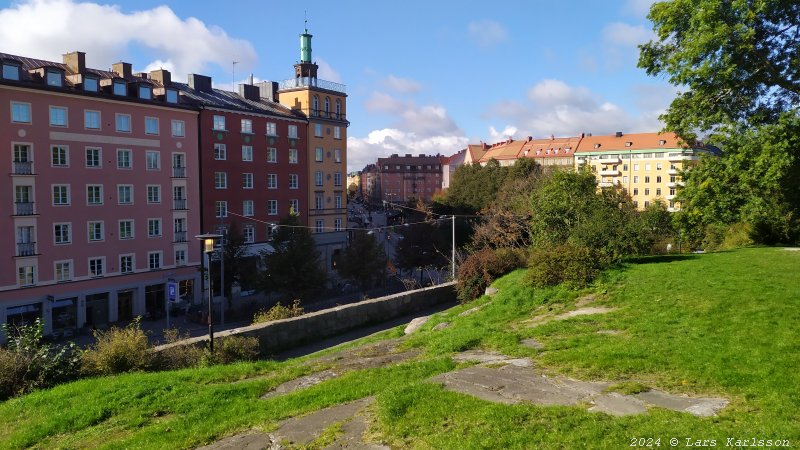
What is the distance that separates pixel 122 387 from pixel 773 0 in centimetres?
2007

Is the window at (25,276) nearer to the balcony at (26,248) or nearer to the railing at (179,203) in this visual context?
the balcony at (26,248)

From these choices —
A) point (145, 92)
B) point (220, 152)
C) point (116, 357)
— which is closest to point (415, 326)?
point (116, 357)

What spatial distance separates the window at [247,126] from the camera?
45562 millimetres

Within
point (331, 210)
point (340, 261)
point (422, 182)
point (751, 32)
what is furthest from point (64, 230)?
point (422, 182)

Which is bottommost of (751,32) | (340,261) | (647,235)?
(340,261)

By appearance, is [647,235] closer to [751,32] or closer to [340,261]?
[751,32]

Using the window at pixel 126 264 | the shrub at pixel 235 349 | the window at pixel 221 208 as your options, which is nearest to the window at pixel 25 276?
the window at pixel 126 264

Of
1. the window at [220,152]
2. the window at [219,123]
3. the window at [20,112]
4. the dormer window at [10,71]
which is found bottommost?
the window at [220,152]

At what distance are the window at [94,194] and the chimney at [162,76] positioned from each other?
932 centimetres

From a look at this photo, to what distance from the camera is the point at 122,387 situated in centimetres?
927

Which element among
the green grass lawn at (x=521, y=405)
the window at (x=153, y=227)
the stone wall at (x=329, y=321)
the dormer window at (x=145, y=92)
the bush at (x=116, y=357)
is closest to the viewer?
the green grass lawn at (x=521, y=405)

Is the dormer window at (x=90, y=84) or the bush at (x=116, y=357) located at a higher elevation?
the dormer window at (x=90, y=84)

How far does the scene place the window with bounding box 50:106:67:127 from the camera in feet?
111

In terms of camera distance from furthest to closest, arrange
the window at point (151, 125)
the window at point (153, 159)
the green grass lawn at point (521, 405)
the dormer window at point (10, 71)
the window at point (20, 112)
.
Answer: the window at point (153, 159)
the window at point (151, 125)
the window at point (20, 112)
the dormer window at point (10, 71)
the green grass lawn at point (521, 405)
